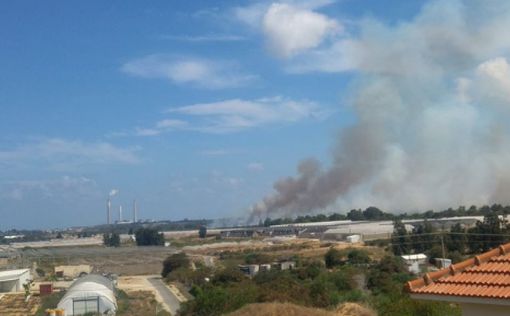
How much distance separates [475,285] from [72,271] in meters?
59.5

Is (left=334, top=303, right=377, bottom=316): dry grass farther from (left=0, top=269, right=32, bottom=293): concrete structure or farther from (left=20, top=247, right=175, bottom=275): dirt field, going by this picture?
(left=20, top=247, right=175, bottom=275): dirt field

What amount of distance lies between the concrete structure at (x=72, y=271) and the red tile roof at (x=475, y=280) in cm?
5528

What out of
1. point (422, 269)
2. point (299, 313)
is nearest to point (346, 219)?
point (422, 269)

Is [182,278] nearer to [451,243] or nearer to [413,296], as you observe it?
[451,243]

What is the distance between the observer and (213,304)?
896 inches

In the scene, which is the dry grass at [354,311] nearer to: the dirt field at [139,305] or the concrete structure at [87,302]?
the dirt field at [139,305]

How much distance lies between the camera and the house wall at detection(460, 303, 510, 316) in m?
6.31

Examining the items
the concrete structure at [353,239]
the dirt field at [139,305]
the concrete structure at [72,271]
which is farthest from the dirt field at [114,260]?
the dirt field at [139,305]

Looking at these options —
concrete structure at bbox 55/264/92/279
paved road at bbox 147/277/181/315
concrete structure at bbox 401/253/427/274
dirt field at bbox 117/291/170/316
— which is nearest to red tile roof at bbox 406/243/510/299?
dirt field at bbox 117/291/170/316

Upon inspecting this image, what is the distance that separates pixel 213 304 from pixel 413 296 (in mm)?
16379

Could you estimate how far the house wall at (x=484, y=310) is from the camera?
20.7 feet

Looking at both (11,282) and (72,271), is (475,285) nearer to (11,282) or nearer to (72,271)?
(11,282)

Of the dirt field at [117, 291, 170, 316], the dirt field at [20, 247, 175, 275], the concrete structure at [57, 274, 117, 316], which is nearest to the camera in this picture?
the dirt field at [117, 291, 170, 316]

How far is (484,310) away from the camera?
651 cm
